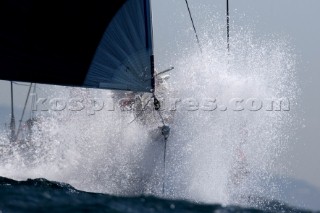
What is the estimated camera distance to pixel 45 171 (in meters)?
17.1

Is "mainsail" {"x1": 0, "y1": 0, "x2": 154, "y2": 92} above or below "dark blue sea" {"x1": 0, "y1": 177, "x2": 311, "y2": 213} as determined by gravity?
above

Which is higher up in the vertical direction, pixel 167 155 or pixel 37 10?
pixel 37 10

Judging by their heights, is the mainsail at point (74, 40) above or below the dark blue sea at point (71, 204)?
above

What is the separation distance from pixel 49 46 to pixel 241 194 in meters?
10.5

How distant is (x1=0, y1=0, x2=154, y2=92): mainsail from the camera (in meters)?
10.6

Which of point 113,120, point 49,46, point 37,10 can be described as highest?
point 37,10

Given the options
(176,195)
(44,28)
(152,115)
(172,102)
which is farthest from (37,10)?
(172,102)

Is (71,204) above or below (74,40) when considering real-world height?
below

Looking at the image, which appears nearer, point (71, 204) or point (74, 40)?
point (71, 204)

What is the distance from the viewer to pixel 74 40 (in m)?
10.9

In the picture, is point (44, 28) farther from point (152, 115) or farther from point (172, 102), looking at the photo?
point (172, 102)

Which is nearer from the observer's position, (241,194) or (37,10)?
(37,10)

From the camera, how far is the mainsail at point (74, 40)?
417 inches

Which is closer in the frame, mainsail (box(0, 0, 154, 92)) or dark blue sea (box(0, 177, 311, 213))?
dark blue sea (box(0, 177, 311, 213))
